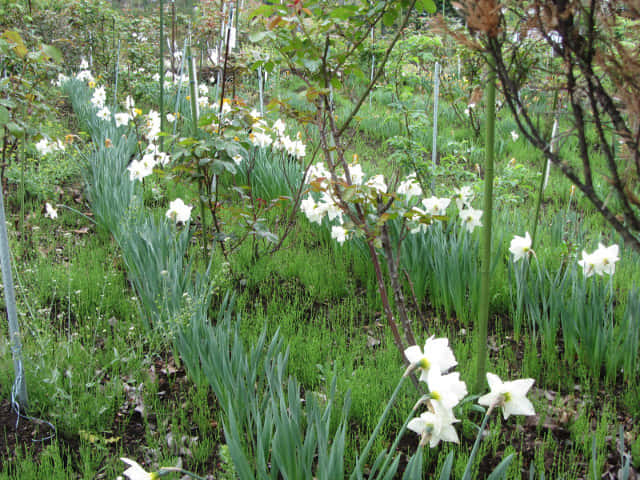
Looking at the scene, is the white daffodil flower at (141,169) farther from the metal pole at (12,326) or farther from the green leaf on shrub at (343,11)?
the green leaf on shrub at (343,11)

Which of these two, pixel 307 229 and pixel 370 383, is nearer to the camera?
pixel 370 383

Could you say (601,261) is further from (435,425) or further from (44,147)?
(44,147)

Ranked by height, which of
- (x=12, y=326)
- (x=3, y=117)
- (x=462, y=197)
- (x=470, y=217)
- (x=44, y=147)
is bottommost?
(x=12, y=326)

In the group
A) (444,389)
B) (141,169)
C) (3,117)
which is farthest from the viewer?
(141,169)

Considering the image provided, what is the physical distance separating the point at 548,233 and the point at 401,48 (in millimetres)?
1521

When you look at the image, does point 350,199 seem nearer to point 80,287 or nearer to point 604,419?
point 604,419

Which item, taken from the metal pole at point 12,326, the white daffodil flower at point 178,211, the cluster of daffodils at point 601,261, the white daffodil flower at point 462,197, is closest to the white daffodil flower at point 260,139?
the white daffodil flower at point 178,211

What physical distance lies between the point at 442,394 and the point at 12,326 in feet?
5.14

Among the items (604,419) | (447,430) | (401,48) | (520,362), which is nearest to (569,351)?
(520,362)

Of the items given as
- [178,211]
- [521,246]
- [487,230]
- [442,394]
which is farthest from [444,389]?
[178,211]

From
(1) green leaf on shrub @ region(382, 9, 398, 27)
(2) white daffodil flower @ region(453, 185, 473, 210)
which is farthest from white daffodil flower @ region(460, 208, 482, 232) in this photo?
(1) green leaf on shrub @ region(382, 9, 398, 27)

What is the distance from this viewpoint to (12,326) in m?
1.77

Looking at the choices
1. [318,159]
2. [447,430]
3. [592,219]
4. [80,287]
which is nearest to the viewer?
[447,430]

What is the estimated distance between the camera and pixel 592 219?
3570 millimetres
